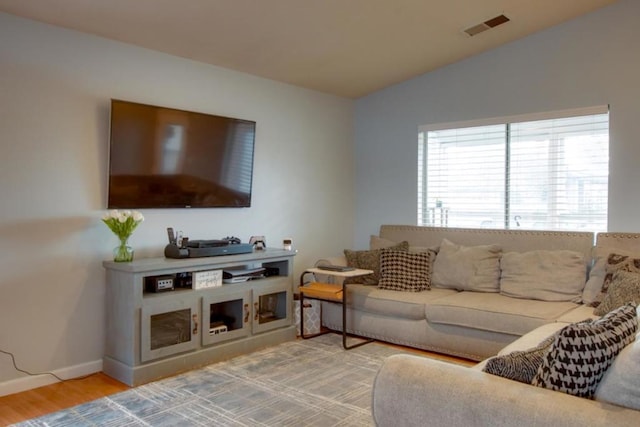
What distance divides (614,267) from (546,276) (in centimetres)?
48

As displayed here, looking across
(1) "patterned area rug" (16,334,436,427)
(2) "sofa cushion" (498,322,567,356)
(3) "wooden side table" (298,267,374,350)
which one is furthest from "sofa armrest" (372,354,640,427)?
(3) "wooden side table" (298,267,374,350)

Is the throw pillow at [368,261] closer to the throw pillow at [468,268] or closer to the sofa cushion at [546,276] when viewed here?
the throw pillow at [468,268]

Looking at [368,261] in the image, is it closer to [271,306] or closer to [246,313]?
[271,306]

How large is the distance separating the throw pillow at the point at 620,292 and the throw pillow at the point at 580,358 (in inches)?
69.2

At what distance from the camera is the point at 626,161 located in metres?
3.91

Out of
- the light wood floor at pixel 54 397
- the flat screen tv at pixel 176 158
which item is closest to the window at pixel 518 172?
the flat screen tv at pixel 176 158

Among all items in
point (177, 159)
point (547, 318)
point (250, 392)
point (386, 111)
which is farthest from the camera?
point (386, 111)

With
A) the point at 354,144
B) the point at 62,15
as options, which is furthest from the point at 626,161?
the point at 62,15

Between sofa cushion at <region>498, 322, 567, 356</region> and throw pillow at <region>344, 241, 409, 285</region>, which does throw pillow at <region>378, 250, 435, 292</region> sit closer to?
throw pillow at <region>344, 241, 409, 285</region>

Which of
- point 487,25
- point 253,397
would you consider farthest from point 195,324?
point 487,25

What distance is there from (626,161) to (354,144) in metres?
2.74

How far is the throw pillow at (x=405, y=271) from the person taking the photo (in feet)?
13.9

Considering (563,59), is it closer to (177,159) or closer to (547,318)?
(547,318)

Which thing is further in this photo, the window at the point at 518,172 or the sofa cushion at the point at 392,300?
→ the window at the point at 518,172
